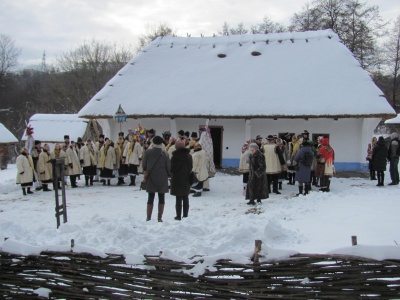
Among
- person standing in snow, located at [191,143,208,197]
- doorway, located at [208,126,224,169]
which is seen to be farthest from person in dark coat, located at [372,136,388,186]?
doorway, located at [208,126,224,169]

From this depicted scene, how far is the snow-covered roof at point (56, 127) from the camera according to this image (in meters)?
34.0

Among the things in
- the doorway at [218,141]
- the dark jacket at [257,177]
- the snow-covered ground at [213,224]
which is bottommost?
the snow-covered ground at [213,224]

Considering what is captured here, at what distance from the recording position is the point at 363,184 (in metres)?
14.4

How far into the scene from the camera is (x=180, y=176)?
326 inches

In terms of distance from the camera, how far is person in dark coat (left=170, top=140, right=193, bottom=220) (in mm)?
8219

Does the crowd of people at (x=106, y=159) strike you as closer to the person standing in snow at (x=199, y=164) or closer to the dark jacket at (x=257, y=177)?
the person standing in snow at (x=199, y=164)

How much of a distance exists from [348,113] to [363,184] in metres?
3.74

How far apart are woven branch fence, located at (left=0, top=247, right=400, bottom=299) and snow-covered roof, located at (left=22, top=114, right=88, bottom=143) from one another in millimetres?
31084

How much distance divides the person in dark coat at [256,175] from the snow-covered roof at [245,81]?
25.0 feet

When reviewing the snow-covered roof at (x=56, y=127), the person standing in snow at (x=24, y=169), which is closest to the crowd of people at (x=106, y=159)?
the person standing in snow at (x=24, y=169)

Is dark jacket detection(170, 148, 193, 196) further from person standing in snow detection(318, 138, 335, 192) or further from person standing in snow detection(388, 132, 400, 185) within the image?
person standing in snow detection(388, 132, 400, 185)

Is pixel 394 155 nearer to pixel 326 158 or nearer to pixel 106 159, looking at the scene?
pixel 326 158

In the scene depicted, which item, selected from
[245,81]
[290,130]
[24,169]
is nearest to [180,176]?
[24,169]

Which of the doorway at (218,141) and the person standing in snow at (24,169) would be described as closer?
the person standing in snow at (24,169)
